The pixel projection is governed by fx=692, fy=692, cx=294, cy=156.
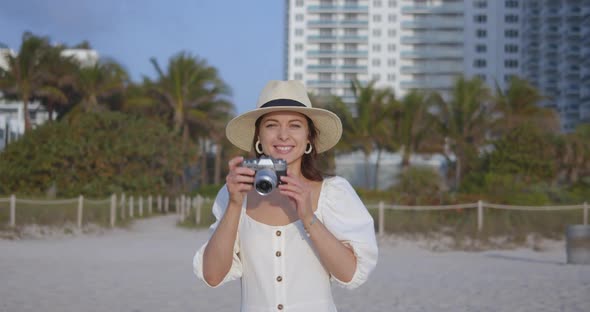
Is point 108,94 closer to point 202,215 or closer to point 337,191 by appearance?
point 202,215

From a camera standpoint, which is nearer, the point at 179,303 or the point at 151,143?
the point at 179,303

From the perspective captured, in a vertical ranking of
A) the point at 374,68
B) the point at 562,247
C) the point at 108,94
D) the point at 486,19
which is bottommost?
the point at 562,247

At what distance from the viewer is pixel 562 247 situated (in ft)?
57.6

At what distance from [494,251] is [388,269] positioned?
4870 mm

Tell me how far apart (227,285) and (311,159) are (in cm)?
788

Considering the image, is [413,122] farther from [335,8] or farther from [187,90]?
[335,8]

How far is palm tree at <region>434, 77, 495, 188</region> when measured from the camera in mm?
36750

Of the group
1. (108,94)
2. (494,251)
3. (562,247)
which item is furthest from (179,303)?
(108,94)

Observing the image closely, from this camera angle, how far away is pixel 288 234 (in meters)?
2.59

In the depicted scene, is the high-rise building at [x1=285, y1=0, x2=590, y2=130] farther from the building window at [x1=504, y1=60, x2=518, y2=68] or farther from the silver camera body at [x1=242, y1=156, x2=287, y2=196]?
the silver camera body at [x1=242, y1=156, x2=287, y2=196]

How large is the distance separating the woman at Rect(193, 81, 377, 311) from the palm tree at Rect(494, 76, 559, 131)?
36.3 metres

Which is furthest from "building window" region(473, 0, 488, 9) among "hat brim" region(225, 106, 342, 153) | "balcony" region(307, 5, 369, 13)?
"hat brim" region(225, 106, 342, 153)

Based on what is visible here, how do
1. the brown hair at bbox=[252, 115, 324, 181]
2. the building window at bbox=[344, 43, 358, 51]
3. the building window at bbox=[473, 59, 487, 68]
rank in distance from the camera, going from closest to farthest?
1. the brown hair at bbox=[252, 115, 324, 181]
2. the building window at bbox=[473, 59, 487, 68]
3. the building window at bbox=[344, 43, 358, 51]

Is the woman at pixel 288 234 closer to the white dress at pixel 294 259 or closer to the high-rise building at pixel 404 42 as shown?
the white dress at pixel 294 259
